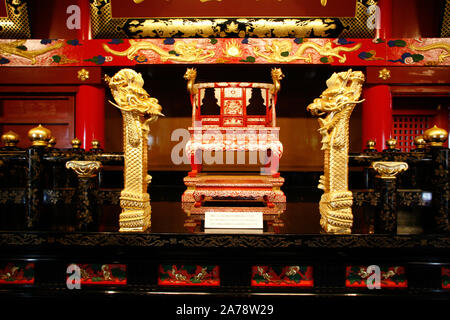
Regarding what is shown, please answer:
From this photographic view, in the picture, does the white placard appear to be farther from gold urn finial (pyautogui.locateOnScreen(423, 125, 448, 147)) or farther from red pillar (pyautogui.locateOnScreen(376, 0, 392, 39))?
red pillar (pyautogui.locateOnScreen(376, 0, 392, 39))

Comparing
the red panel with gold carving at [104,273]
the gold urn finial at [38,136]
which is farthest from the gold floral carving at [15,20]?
the red panel with gold carving at [104,273]

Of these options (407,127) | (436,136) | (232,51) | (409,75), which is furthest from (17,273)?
(407,127)

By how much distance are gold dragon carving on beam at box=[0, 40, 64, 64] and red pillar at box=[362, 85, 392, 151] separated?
421 centimetres

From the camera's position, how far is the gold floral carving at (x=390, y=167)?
4.90 ft

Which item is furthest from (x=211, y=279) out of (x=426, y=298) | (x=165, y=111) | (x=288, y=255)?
(x=165, y=111)

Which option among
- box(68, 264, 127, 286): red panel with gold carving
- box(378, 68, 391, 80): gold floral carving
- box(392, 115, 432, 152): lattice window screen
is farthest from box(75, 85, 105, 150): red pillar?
box(392, 115, 432, 152): lattice window screen

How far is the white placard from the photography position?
160 centimetres

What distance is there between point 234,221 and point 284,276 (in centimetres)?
43

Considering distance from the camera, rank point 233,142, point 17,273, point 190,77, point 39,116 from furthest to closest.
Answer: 1. point 39,116
2. point 190,77
3. point 233,142
4. point 17,273

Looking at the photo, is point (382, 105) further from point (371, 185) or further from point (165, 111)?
point (165, 111)

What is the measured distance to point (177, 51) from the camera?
11.0ft

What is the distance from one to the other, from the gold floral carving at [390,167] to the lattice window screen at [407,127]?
3337 mm

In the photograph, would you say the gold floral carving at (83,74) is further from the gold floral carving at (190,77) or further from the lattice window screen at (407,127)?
Result: the lattice window screen at (407,127)

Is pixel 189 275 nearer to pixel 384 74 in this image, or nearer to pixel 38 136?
pixel 38 136
